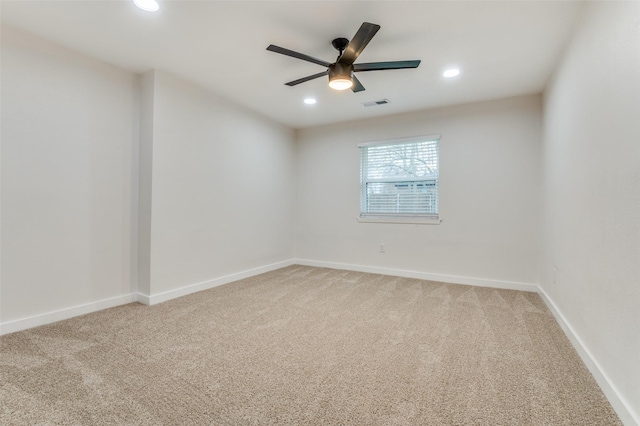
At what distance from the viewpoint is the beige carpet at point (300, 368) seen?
146cm

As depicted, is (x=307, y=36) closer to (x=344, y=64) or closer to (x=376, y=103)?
(x=344, y=64)

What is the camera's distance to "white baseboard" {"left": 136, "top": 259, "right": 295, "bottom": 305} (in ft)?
10.2

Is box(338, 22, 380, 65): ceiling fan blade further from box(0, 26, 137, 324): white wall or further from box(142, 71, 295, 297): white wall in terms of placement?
box(0, 26, 137, 324): white wall

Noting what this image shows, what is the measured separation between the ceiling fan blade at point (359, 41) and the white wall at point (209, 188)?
2053 millimetres

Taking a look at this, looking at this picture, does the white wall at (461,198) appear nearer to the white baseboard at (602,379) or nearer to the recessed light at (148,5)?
the white baseboard at (602,379)

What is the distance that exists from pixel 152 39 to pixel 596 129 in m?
3.43

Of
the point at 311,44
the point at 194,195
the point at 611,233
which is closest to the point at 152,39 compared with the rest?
the point at 311,44

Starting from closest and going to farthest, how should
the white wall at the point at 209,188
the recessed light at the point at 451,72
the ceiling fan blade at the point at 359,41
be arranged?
the ceiling fan blade at the point at 359,41 → the recessed light at the point at 451,72 → the white wall at the point at 209,188

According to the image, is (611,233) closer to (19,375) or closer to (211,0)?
(211,0)

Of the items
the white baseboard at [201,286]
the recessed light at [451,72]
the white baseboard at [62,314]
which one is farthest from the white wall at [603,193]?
the white baseboard at [62,314]

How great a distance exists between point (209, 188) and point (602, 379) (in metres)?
3.86

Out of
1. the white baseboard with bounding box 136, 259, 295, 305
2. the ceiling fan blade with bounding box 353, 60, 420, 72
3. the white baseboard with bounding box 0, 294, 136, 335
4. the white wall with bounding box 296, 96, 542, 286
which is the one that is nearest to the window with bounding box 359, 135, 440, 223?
the white wall with bounding box 296, 96, 542, 286

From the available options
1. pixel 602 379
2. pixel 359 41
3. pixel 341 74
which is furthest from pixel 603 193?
pixel 341 74

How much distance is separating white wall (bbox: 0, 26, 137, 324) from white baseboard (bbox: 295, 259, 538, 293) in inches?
115
